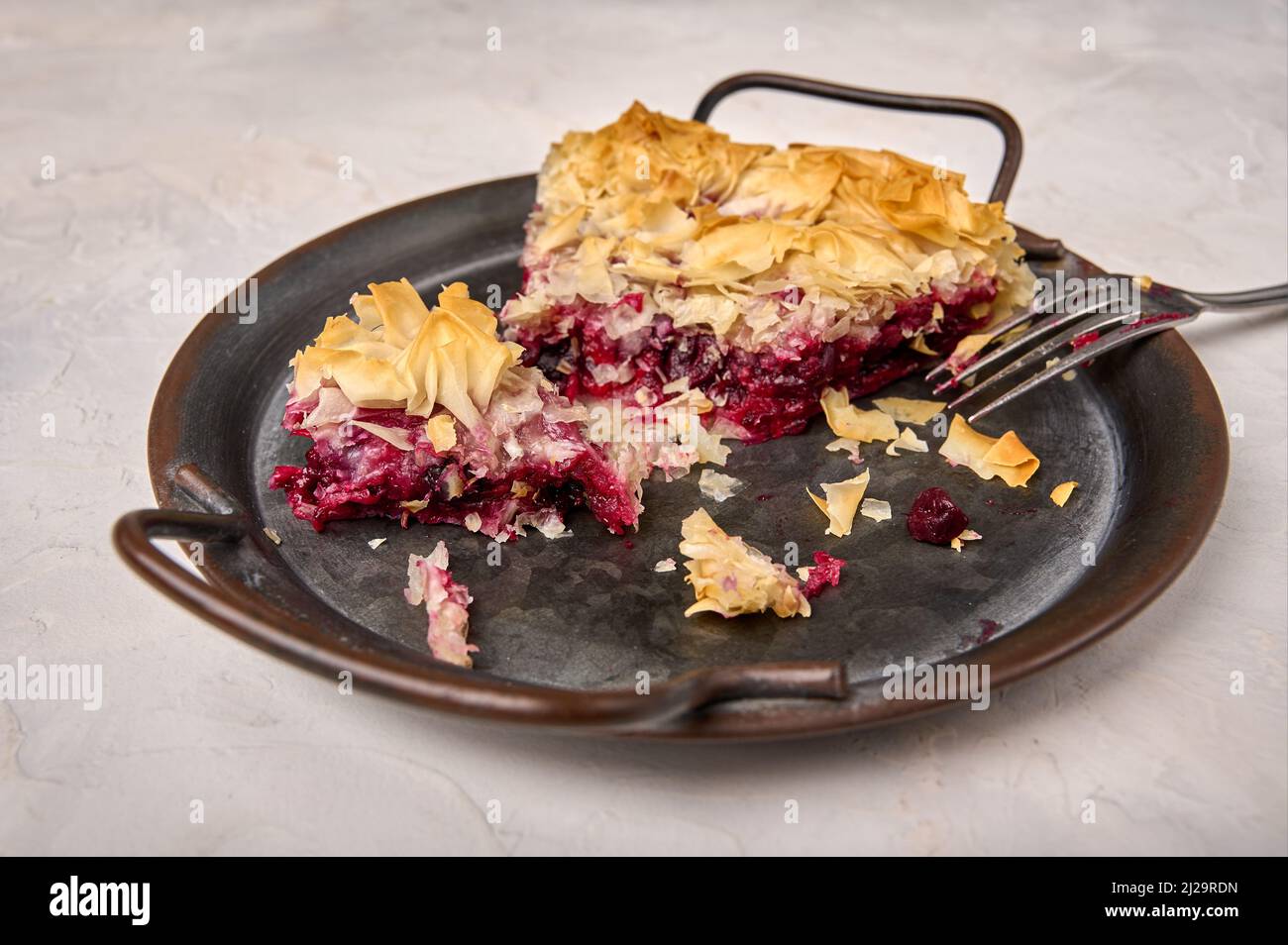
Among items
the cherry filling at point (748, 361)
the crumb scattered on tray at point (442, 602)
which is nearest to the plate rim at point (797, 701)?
the crumb scattered on tray at point (442, 602)

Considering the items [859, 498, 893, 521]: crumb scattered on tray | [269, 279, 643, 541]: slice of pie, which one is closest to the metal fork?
[859, 498, 893, 521]: crumb scattered on tray

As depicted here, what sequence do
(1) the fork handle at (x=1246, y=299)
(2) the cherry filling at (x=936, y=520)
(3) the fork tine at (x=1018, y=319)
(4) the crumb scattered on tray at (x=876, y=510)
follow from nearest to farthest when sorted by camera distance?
(2) the cherry filling at (x=936, y=520), (4) the crumb scattered on tray at (x=876, y=510), (3) the fork tine at (x=1018, y=319), (1) the fork handle at (x=1246, y=299)

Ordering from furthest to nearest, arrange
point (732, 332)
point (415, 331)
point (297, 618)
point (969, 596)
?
point (732, 332)
point (415, 331)
point (969, 596)
point (297, 618)

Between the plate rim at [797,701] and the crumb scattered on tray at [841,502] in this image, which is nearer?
the plate rim at [797,701]

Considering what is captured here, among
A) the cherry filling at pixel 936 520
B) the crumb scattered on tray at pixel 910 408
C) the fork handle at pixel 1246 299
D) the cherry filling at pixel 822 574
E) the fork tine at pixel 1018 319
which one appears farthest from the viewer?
the fork handle at pixel 1246 299

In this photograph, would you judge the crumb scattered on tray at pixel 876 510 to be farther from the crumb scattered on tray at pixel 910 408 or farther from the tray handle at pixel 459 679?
the tray handle at pixel 459 679

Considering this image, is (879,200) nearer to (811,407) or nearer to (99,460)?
(811,407)

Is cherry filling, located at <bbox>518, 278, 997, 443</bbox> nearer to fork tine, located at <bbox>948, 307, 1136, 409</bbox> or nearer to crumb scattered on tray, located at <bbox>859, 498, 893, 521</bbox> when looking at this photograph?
Result: fork tine, located at <bbox>948, 307, 1136, 409</bbox>

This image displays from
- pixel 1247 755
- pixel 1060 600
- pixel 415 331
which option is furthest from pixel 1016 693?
pixel 415 331
